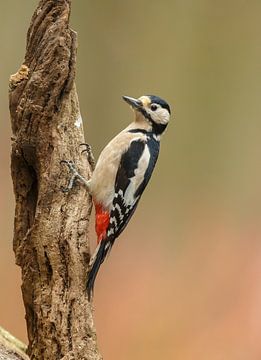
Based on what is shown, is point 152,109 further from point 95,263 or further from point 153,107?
point 95,263

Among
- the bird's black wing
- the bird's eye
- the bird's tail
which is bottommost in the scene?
the bird's tail

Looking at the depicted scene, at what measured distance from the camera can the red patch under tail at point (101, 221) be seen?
271cm

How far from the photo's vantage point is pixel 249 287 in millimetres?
4082

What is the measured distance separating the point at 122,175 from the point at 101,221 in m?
0.21

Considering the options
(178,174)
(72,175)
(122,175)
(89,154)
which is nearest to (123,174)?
(122,175)

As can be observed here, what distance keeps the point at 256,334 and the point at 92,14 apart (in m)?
2.31

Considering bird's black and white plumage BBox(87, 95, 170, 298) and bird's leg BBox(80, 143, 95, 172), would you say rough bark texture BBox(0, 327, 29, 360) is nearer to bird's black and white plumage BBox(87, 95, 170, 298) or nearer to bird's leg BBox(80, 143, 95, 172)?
bird's black and white plumage BBox(87, 95, 170, 298)

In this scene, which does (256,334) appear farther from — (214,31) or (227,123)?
(214,31)

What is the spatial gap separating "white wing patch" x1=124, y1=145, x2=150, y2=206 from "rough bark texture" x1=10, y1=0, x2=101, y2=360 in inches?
8.8

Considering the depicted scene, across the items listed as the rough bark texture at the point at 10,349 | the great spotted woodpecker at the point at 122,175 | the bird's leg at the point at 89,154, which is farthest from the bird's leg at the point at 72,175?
the rough bark texture at the point at 10,349

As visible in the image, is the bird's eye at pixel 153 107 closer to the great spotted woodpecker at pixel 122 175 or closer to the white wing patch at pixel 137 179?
the great spotted woodpecker at pixel 122 175

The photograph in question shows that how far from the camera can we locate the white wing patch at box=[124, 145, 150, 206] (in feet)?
9.05

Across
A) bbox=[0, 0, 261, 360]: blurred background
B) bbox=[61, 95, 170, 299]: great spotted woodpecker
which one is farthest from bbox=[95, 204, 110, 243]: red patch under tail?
bbox=[0, 0, 261, 360]: blurred background

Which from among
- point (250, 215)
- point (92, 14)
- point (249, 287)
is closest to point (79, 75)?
point (92, 14)
